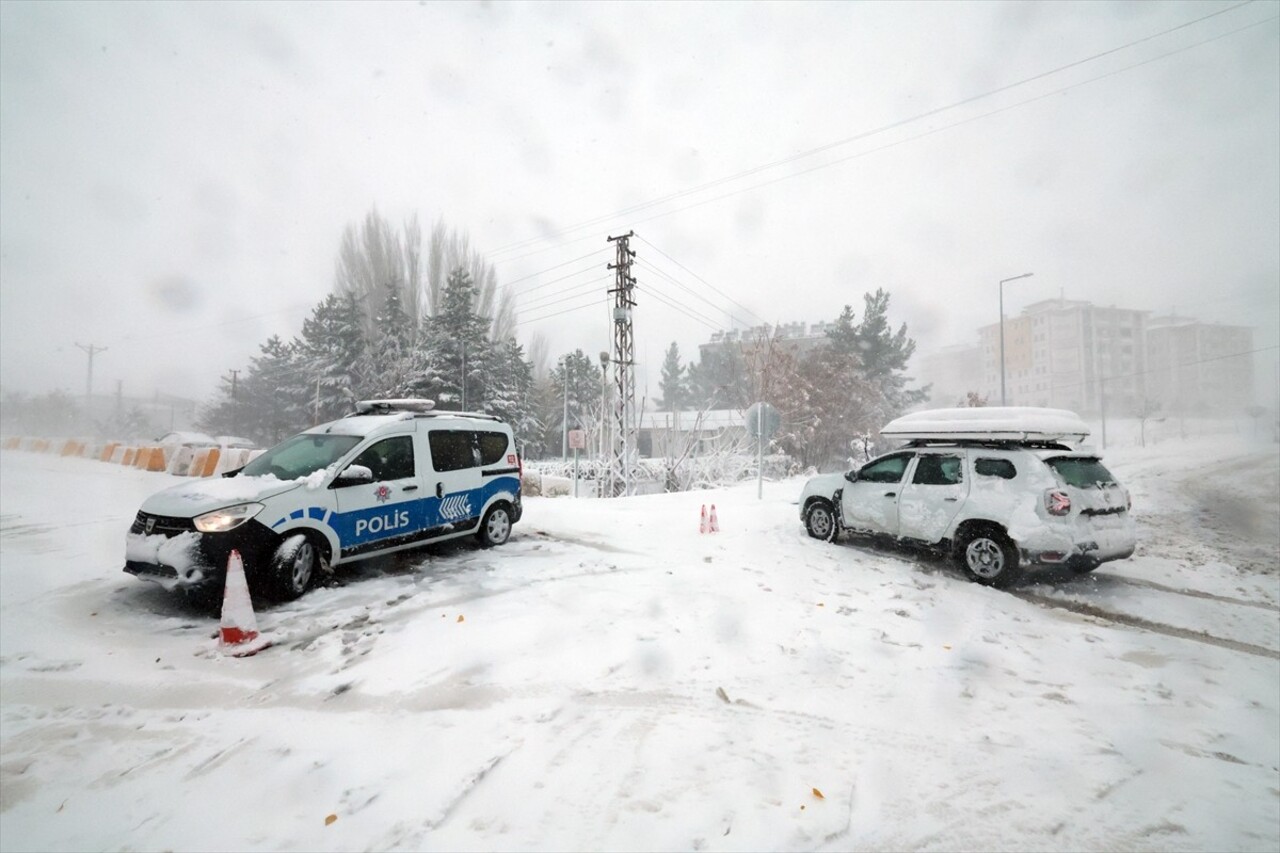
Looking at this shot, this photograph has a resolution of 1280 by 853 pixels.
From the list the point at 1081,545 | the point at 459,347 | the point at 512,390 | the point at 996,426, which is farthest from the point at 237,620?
the point at 512,390

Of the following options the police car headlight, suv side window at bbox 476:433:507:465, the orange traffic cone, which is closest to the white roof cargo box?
suv side window at bbox 476:433:507:465

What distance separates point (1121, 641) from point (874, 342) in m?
36.0

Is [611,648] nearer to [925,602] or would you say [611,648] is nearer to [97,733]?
[97,733]

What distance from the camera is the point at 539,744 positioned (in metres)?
2.79

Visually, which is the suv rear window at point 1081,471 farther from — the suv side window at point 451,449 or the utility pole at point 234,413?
the utility pole at point 234,413

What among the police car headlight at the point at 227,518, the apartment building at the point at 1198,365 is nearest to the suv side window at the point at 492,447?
the police car headlight at the point at 227,518

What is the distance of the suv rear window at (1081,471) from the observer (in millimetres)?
5609

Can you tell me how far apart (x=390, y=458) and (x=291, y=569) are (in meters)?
1.54

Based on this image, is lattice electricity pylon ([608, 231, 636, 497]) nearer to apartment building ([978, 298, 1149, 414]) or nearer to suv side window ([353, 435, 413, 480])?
suv side window ([353, 435, 413, 480])

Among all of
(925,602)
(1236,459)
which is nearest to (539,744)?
(925,602)

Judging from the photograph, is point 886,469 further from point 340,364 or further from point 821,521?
point 340,364

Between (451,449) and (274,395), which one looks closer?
(451,449)

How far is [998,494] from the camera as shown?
587 centimetres

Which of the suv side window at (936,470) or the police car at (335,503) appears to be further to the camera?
the suv side window at (936,470)
